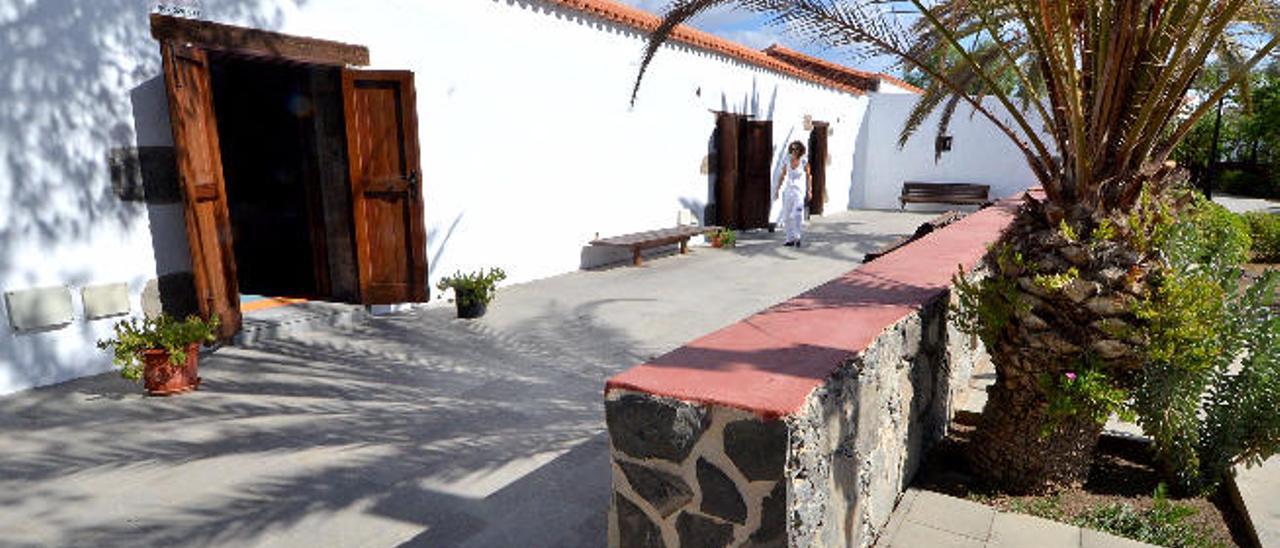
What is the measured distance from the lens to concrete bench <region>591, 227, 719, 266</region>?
8922 mm

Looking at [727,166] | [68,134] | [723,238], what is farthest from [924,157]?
[68,134]

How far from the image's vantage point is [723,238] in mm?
11047

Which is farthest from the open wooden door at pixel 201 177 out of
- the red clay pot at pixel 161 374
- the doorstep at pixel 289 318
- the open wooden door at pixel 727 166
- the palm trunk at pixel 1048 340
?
the open wooden door at pixel 727 166

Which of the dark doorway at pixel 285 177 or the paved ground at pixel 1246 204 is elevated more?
the dark doorway at pixel 285 177

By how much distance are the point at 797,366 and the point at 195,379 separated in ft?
13.5

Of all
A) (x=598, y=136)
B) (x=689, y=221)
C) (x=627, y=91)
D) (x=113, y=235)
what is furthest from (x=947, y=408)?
(x=689, y=221)

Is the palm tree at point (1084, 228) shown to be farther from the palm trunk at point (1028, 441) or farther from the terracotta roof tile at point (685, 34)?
the terracotta roof tile at point (685, 34)

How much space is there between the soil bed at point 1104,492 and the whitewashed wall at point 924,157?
45.7ft

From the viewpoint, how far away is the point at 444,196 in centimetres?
693

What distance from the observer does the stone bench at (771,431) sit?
6.30ft

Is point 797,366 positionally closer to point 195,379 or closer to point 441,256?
point 195,379

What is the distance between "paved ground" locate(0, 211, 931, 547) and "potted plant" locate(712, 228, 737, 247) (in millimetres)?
4960

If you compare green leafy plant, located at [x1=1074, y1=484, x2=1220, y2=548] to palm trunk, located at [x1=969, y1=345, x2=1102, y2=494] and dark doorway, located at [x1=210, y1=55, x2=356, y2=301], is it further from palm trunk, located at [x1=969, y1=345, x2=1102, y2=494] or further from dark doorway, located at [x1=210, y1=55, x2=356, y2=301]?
dark doorway, located at [x1=210, y1=55, x2=356, y2=301]

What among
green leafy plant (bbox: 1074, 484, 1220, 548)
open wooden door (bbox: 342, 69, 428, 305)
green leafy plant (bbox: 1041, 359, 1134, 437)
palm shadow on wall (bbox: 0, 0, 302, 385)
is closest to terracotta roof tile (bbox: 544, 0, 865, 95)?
open wooden door (bbox: 342, 69, 428, 305)
